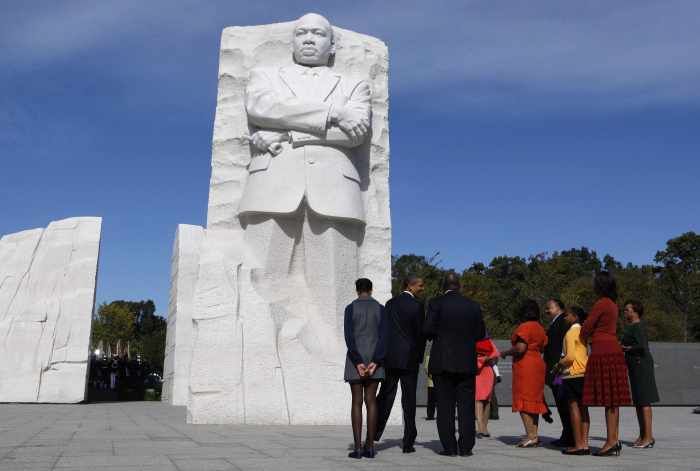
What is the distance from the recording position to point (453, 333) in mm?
5691

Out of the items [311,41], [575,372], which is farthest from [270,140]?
[575,372]

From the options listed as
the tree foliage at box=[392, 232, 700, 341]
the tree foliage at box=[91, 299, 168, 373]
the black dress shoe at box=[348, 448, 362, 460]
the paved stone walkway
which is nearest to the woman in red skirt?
the paved stone walkway

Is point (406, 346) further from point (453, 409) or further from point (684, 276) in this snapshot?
point (684, 276)

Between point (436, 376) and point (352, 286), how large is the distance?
9.88 ft

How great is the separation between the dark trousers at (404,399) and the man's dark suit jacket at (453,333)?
0.81 ft

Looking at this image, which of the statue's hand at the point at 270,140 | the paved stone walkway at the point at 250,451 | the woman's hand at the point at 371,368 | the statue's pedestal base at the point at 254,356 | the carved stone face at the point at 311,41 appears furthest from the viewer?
the carved stone face at the point at 311,41

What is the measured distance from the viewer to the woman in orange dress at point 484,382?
25.6 feet

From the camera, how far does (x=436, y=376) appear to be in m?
5.75

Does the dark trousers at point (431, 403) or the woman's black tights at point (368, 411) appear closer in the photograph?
the woman's black tights at point (368, 411)

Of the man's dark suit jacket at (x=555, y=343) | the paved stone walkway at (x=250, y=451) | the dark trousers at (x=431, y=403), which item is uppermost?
the man's dark suit jacket at (x=555, y=343)

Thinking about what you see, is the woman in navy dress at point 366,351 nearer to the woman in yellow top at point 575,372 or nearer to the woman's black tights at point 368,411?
the woman's black tights at point 368,411

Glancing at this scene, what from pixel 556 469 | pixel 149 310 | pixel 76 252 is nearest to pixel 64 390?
pixel 76 252

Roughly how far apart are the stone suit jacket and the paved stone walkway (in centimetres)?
249

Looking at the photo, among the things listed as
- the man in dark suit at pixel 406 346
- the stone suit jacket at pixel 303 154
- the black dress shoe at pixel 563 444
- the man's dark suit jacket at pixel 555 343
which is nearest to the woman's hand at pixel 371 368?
the man in dark suit at pixel 406 346
